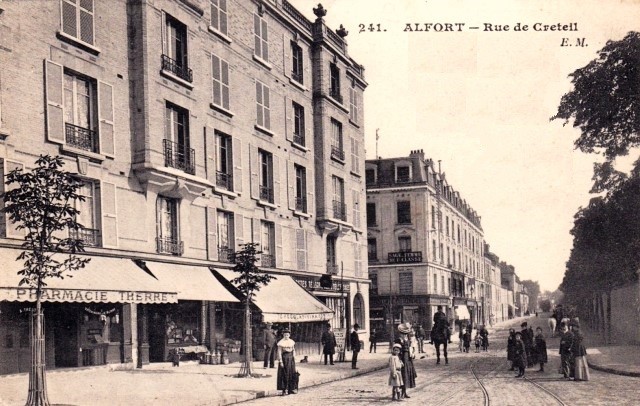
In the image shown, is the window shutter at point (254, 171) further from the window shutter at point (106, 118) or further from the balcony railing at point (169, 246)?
the window shutter at point (106, 118)

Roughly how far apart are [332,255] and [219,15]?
13.7 metres

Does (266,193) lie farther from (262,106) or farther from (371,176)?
(371,176)

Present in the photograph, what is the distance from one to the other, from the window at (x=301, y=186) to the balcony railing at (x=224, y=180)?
6185 millimetres

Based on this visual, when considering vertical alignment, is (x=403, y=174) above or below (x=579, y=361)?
above

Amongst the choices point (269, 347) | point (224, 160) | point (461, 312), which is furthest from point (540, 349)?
point (461, 312)

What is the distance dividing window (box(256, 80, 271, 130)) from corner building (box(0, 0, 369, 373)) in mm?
80

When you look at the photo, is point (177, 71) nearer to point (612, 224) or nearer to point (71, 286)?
point (71, 286)

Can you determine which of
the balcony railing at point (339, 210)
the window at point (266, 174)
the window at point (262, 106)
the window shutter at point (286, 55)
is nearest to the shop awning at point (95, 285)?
the window at point (266, 174)

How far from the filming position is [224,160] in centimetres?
2375

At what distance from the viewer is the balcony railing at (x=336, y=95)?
32.7 metres

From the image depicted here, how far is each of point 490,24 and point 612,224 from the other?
16528mm

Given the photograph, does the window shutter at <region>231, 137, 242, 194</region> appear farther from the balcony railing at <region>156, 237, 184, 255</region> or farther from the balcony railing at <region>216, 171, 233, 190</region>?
the balcony railing at <region>156, 237, 184, 255</region>

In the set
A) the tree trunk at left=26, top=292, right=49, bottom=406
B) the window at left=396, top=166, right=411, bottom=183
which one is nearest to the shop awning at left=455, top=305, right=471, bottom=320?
the window at left=396, top=166, right=411, bottom=183

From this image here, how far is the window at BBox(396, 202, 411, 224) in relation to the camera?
51656mm
